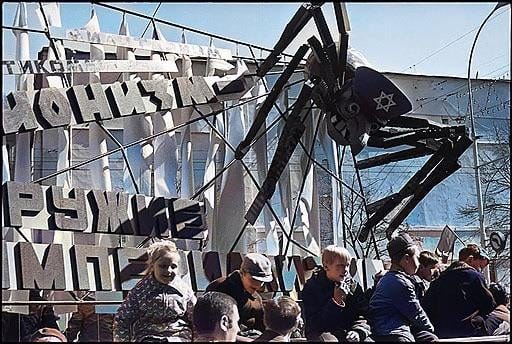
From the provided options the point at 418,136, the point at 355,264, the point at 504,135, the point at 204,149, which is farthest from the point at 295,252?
the point at 504,135

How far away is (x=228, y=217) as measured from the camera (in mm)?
5562

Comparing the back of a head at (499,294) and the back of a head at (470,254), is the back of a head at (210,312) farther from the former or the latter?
the back of a head at (470,254)

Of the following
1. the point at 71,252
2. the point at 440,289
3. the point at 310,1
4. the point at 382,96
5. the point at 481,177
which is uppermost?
the point at 310,1

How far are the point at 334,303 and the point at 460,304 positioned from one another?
24.5 inches

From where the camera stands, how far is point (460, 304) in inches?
147

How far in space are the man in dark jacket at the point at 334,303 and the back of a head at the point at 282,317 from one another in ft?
2.34

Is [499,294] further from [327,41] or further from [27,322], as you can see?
Answer: [27,322]

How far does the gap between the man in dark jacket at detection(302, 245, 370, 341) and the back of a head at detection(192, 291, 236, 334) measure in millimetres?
974

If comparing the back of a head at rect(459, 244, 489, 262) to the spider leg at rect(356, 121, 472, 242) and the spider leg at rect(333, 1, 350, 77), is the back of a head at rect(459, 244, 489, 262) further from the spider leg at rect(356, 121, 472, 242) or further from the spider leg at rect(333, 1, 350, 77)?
the spider leg at rect(356, 121, 472, 242)

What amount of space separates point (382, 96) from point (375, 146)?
1116mm

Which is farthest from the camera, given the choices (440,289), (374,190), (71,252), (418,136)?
(374,190)

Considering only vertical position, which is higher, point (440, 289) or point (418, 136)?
point (418, 136)

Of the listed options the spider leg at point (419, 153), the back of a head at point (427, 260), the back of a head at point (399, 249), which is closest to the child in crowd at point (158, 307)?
the back of a head at point (399, 249)

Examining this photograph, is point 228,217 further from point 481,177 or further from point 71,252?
point 481,177
